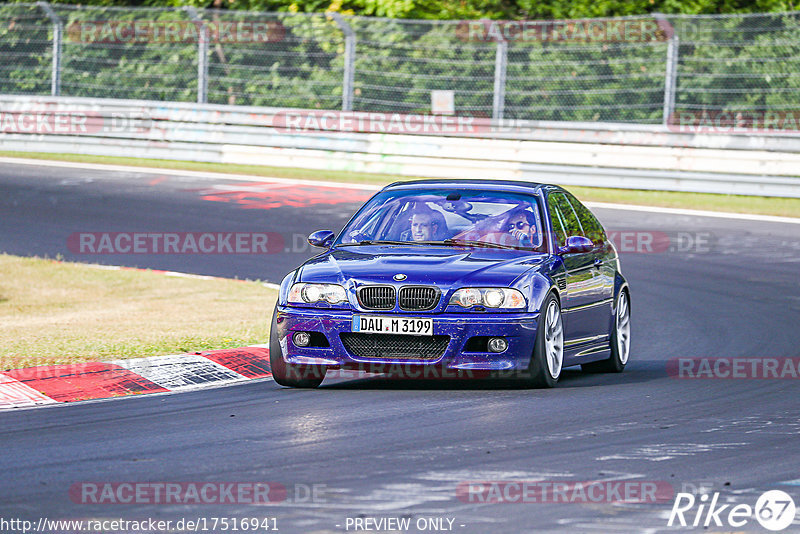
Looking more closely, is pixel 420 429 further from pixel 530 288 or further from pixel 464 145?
pixel 464 145

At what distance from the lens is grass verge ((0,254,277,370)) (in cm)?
1048

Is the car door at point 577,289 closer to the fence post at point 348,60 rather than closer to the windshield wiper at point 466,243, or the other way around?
the windshield wiper at point 466,243

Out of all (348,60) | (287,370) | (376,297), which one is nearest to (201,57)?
(348,60)

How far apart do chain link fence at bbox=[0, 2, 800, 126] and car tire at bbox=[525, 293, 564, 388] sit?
13.4 metres

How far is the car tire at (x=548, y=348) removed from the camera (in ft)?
28.8

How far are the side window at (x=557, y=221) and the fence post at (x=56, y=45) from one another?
17002 millimetres

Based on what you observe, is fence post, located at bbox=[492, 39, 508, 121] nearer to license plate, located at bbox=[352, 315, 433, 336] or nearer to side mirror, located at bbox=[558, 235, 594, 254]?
side mirror, located at bbox=[558, 235, 594, 254]

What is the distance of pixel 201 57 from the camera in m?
24.8

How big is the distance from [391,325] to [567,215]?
247 cm

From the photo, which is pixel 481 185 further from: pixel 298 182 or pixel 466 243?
pixel 298 182

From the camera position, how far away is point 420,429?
7.48 m

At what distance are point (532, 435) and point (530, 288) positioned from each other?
1661 millimetres

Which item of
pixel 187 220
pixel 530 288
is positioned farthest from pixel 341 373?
pixel 187 220

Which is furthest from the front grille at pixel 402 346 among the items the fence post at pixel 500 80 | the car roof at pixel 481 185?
the fence post at pixel 500 80
